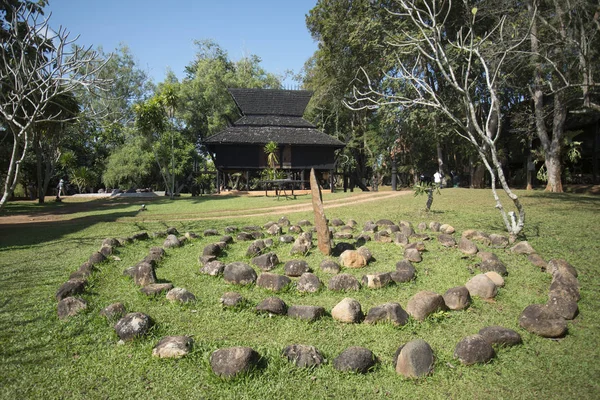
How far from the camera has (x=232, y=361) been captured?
3385mm

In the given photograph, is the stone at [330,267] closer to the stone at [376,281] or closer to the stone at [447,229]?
the stone at [376,281]

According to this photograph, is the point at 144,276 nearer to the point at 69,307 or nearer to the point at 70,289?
the point at 70,289

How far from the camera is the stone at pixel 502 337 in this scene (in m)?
3.83

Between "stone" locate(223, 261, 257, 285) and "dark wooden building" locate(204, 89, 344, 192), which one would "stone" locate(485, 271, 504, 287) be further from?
"dark wooden building" locate(204, 89, 344, 192)

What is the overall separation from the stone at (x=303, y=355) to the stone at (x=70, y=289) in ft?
10.5

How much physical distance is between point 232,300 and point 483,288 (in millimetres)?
3242

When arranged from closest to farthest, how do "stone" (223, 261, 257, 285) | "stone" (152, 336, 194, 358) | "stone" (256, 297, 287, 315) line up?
"stone" (152, 336, 194, 358) < "stone" (256, 297, 287, 315) < "stone" (223, 261, 257, 285)

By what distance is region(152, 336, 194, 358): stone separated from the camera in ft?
12.0

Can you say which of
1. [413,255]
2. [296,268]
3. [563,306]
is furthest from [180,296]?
[563,306]

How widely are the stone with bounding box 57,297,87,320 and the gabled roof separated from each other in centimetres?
2455

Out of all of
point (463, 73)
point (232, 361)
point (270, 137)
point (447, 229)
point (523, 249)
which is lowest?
point (232, 361)

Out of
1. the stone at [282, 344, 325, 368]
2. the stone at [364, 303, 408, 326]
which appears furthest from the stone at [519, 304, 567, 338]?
the stone at [282, 344, 325, 368]

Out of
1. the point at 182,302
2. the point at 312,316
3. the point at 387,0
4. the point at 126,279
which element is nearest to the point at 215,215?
the point at 126,279

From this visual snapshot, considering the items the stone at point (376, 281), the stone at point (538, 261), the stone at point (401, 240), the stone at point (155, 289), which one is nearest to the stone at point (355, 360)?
the stone at point (376, 281)
